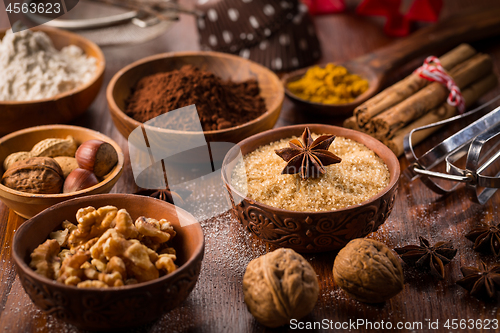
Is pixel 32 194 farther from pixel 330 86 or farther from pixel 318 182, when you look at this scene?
pixel 330 86

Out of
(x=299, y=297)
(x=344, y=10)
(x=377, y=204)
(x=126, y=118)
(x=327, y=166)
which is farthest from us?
(x=344, y=10)

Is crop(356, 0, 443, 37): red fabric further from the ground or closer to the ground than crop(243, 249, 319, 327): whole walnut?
further from the ground

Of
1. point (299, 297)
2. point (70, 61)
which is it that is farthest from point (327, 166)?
point (70, 61)

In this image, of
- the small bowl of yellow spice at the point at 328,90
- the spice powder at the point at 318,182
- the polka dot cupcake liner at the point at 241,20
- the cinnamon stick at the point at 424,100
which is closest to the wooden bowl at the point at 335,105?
the small bowl of yellow spice at the point at 328,90

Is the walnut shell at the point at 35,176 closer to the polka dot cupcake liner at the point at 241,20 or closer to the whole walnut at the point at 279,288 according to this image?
the whole walnut at the point at 279,288

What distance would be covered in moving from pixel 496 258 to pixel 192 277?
23.3 inches

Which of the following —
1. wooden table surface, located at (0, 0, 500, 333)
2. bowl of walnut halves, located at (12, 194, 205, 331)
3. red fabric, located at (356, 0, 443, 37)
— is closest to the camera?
bowl of walnut halves, located at (12, 194, 205, 331)

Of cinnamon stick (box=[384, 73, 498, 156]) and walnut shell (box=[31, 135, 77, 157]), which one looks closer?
walnut shell (box=[31, 135, 77, 157])

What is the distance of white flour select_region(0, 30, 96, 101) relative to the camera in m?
1.22

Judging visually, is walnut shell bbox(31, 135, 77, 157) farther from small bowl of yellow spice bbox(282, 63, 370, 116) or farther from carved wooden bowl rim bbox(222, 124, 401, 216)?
small bowl of yellow spice bbox(282, 63, 370, 116)

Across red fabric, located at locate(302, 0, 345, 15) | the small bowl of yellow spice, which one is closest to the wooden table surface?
the small bowl of yellow spice

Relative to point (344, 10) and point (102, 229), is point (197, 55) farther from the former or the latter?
point (344, 10)

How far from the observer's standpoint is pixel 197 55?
4.55 ft

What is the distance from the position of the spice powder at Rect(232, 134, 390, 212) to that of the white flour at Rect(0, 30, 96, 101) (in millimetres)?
624
